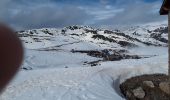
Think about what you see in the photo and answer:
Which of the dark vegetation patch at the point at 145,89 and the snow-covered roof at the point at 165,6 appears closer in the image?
the snow-covered roof at the point at 165,6

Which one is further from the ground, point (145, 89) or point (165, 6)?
point (165, 6)

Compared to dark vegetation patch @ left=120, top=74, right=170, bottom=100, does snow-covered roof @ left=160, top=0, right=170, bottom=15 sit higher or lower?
higher

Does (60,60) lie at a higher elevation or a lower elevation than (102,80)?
lower

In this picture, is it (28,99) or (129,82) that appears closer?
(28,99)

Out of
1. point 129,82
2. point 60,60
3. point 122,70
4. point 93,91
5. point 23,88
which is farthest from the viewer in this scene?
Answer: point 60,60

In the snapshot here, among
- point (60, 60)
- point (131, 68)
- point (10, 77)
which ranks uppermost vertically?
point (10, 77)

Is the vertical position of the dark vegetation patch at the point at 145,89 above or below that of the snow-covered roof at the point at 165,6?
below

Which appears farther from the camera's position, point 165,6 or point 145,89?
point 145,89

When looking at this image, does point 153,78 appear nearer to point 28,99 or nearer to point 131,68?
point 131,68

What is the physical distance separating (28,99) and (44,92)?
1496mm

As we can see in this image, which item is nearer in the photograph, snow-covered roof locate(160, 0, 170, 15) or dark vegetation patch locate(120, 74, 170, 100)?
snow-covered roof locate(160, 0, 170, 15)

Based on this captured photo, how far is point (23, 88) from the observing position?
1567 centimetres

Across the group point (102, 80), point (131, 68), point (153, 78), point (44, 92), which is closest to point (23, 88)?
point (44, 92)

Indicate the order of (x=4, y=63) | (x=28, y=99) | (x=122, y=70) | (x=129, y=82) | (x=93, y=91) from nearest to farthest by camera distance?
1. (x=4, y=63)
2. (x=28, y=99)
3. (x=93, y=91)
4. (x=129, y=82)
5. (x=122, y=70)
